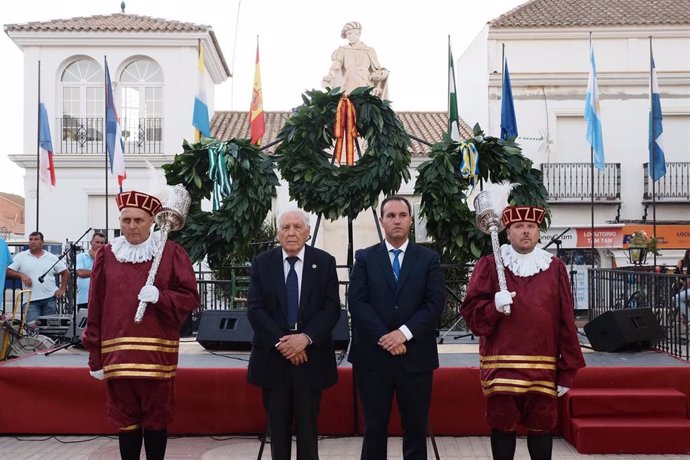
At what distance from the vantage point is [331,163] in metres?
6.95

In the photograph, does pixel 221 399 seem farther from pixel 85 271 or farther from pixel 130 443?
pixel 85 271

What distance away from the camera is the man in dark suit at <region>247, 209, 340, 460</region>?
4.21 m

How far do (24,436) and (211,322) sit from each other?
1.74 metres

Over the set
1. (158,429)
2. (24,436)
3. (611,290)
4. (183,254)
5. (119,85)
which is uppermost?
(119,85)

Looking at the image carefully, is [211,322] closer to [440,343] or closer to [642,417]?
[440,343]

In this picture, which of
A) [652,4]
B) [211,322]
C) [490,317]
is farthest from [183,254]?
[652,4]

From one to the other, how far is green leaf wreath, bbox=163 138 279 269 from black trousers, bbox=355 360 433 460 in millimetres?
2769

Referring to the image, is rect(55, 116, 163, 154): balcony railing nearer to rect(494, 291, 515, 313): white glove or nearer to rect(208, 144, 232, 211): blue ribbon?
rect(208, 144, 232, 211): blue ribbon

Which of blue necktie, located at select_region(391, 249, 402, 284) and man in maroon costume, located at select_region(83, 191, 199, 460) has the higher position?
blue necktie, located at select_region(391, 249, 402, 284)

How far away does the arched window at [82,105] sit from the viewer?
20531mm

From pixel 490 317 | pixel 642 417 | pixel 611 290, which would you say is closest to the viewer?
pixel 490 317

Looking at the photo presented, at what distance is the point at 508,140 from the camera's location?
23.0ft

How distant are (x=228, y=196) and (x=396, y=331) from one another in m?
3.04

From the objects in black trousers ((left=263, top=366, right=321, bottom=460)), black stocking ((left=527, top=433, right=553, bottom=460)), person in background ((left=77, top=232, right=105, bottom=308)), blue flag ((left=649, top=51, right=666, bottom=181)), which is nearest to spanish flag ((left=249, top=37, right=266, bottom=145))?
person in background ((left=77, top=232, right=105, bottom=308))
